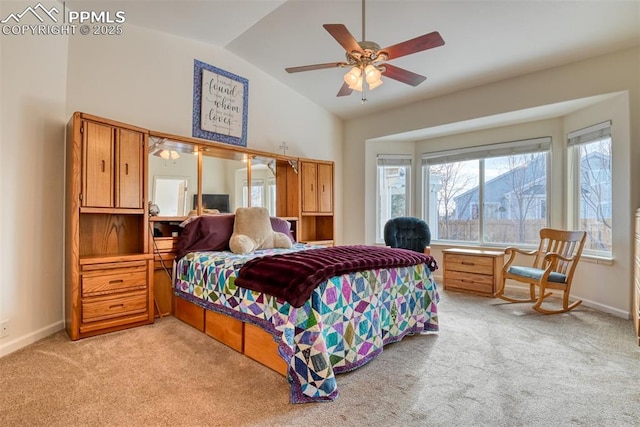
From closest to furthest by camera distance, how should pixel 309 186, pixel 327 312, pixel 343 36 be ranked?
pixel 327 312 < pixel 343 36 < pixel 309 186

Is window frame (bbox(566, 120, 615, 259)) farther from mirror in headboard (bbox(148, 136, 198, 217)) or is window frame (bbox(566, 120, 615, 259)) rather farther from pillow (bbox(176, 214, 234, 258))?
mirror in headboard (bbox(148, 136, 198, 217))

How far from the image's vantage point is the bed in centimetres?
184

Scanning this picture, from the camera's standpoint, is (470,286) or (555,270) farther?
(470,286)

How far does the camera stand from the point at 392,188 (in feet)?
18.8

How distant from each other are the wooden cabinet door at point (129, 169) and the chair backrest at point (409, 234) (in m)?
2.99

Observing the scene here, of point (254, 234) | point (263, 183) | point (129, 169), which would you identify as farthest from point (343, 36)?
point (263, 183)

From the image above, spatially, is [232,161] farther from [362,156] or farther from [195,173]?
[362,156]

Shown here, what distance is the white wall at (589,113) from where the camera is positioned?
3277 millimetres

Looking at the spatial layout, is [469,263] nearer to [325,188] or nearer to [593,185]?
[593,185]

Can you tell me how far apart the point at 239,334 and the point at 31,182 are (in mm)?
2111

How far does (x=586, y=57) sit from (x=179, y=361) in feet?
16.0

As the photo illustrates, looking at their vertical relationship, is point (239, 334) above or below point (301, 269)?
below

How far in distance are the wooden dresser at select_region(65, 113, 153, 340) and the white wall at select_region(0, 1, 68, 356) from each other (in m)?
0.11

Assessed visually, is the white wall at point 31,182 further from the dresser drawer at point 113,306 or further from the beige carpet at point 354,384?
the dresser drawer at point 113,306
